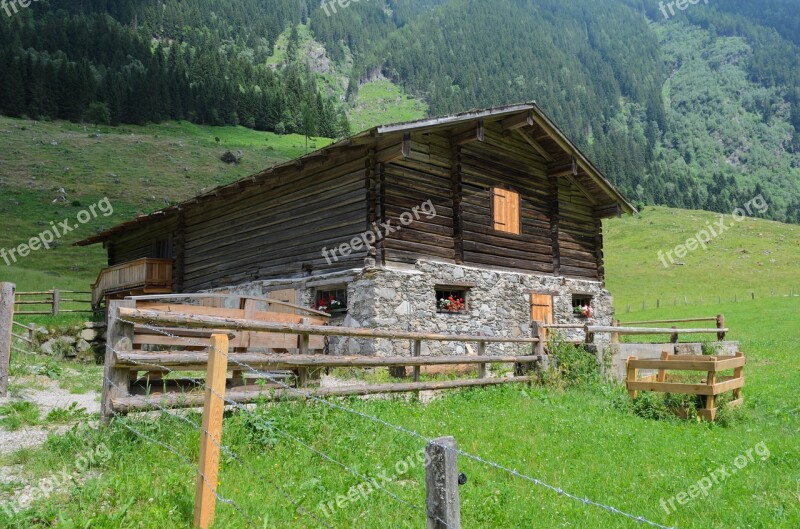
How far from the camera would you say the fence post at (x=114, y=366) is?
5707 millimetres

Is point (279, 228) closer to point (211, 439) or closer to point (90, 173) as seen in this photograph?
point (211, 439)

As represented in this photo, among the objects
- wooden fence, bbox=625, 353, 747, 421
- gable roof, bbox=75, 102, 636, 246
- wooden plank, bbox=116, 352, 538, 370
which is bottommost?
wooden fence, bbox=625, 353, 747, 421

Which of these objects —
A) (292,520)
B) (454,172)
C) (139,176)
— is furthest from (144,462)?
(139,176)

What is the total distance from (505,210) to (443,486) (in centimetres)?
1681

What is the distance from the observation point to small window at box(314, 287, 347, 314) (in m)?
16.4

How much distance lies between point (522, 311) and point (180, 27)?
518ft

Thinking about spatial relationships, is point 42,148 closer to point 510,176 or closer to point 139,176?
point 139,176

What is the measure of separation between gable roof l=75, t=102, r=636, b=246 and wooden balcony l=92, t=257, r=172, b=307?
2.02 metres

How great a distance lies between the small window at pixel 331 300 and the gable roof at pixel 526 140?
3.88 meters

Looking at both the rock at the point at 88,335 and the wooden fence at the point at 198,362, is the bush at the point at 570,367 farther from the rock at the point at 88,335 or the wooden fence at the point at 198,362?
the rock at the point at 88,335

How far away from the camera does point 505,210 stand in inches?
755

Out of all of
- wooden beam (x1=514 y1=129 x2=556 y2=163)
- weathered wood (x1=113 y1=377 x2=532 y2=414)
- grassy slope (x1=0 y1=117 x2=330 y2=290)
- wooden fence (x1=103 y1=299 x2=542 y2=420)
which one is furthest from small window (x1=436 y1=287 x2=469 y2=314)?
grassy slope (x1=0 y1=117 x2=330 y2=290)

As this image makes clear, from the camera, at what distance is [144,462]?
5.17 m

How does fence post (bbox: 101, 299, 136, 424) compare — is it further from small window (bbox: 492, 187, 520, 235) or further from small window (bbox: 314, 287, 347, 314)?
small window (bbox: 492, 187, 520, 235)
